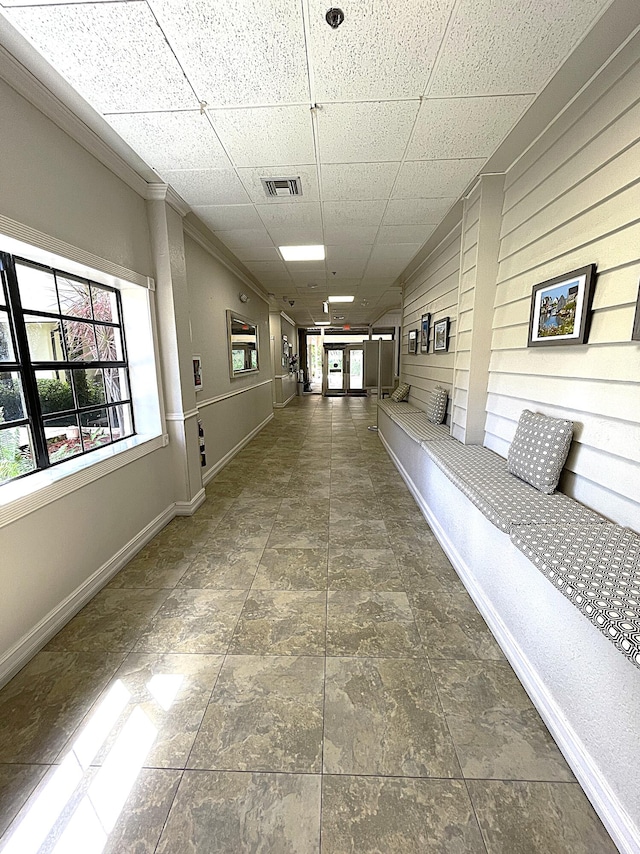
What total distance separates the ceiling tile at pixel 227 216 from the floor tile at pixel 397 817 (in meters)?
3.92

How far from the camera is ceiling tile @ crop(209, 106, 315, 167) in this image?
1.98 meters

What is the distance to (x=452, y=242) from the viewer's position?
155 inches

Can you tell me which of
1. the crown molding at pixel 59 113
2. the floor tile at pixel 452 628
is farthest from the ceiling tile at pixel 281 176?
the floor tile at pixel 452 628

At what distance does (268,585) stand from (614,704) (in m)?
1.79

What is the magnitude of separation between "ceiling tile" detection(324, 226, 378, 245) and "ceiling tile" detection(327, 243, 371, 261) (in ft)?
0.50

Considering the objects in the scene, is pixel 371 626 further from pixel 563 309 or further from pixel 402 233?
pixel 402 233

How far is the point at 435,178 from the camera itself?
Result: 2.72m

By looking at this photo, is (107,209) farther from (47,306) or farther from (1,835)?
(1,835)

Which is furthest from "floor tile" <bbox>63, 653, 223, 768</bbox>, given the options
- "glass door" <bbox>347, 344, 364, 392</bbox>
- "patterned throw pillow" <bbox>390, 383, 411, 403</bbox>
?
"glass door" <bbox>347, 344, 364, 392</bbox>

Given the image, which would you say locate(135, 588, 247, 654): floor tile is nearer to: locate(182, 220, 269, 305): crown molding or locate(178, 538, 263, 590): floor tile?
locate(178, 538, 263, 590): floor tile

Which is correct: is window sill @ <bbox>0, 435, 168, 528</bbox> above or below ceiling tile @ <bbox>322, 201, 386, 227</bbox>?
below

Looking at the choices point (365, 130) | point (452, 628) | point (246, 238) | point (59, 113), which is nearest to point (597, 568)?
point (452, 628)

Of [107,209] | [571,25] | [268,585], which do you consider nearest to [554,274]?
[571,25]

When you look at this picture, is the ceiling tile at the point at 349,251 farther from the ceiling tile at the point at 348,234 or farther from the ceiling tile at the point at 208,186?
the ceiling tile at the point at 208,186
